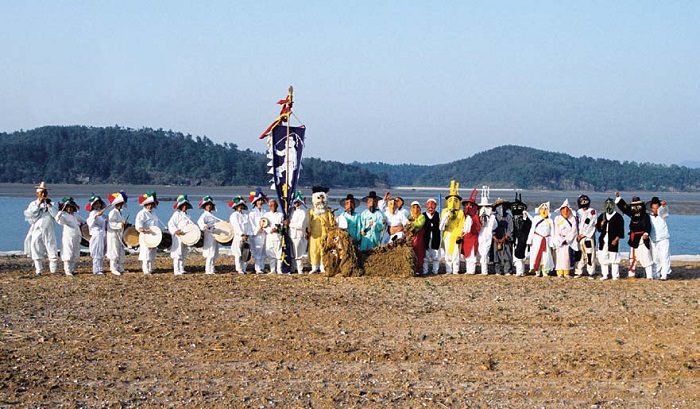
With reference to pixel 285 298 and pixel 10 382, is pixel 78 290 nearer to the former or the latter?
pixel 285 298

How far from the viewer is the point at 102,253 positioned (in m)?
14.3

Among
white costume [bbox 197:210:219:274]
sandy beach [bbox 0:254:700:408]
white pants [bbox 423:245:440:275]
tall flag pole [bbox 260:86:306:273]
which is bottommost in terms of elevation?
sandy beach [bbox 0:254:700:408]

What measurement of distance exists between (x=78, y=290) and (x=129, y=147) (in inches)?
3555

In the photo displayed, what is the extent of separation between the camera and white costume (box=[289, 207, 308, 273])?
14.5 m

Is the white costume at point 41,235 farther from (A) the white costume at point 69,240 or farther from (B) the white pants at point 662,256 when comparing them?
(B) the white pants at point 662,256

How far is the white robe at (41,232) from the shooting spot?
1409 centimetres

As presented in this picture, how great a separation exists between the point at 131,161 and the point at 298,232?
83.6 m

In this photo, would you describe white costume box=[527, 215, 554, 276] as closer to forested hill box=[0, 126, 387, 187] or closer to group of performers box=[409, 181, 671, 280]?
group of performers box=[409, 181, 671, 280]

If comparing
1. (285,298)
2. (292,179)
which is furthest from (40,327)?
(292,179)

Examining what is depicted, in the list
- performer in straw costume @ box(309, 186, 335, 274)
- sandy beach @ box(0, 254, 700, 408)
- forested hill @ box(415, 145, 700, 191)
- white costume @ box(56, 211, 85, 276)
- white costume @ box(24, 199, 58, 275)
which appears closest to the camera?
sandy beach @ box(0, 254, 700, 408)

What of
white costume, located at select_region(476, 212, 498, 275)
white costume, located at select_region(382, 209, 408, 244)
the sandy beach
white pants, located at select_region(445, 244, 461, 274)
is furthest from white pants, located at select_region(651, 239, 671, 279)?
white costume, located at select_region(382, 209, 408, 244)

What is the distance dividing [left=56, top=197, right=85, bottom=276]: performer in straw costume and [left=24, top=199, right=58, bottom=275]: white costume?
0.21 metres

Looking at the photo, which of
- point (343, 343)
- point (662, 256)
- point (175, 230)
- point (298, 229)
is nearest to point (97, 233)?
point (175, 230)

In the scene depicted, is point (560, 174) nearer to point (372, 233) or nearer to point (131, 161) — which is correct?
point (131, 161)
